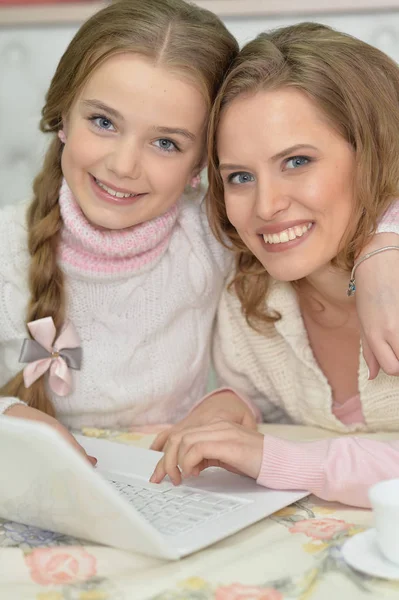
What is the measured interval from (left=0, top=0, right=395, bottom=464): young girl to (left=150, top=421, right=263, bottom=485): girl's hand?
244 mm

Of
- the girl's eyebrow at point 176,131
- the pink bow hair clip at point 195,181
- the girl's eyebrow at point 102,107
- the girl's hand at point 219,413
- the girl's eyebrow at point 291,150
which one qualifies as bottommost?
the girl's hand at point 219,413

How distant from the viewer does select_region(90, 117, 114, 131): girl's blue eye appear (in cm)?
137

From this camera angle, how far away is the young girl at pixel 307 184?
1112 mm

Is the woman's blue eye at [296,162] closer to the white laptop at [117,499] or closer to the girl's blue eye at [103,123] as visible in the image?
the girl's blue eye at [103,123]

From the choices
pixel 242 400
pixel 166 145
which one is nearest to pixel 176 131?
pixel 166 145

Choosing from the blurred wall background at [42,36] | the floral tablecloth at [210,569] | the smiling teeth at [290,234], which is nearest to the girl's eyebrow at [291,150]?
the smiling teeth at [290,234]

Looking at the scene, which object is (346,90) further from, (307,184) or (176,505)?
(176,505)

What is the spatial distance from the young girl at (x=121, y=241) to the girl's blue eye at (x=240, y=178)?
0.12m

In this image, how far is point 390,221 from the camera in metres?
1.29

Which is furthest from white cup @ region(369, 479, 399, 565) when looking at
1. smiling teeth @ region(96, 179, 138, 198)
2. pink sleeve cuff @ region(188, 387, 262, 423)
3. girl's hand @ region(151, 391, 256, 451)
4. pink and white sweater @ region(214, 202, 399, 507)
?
smiling teeth @ region(96, 179, 138, 198)

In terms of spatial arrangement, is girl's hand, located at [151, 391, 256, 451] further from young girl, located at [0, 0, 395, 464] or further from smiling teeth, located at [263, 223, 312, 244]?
smiling teeth, located at [263, 223, 312, 244]

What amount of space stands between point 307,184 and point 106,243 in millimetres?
383

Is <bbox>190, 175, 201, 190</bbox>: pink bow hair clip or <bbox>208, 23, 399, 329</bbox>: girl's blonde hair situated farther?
<bbox>190, 175, 201, 190</bbox>: pink bow hair clip

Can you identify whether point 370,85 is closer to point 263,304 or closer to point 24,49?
point 263,304
